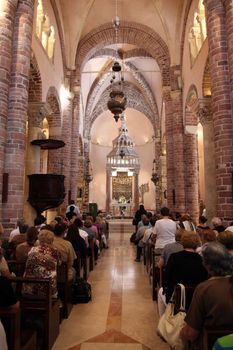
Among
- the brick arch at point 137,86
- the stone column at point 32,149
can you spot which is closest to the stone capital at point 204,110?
the stone column at point 32,149

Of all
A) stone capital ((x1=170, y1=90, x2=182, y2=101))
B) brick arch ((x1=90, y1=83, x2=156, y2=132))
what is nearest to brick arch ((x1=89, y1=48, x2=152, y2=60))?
brick arch ((x1=90, y1=83, x2=156, y2=132))

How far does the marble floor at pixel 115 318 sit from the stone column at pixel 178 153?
21.3ft

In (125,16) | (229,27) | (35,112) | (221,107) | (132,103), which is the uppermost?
(125,16)

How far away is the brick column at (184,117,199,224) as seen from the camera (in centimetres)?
1284

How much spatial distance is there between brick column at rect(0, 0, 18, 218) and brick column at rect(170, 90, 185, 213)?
839cm

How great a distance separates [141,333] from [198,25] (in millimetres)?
→ 11503

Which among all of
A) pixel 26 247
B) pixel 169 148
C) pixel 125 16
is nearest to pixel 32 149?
pixel 26 247

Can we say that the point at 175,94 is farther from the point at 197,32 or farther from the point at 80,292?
the point at 80,292

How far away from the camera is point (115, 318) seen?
14.0 feet

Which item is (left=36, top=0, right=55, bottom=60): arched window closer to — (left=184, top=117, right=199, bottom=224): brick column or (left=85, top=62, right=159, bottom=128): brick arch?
(left=184, top=117, right=199, bottom=224): brick column

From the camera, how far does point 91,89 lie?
2214 centimetres

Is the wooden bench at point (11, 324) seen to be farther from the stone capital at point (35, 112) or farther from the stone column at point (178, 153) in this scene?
the stone column at point (178, 153)

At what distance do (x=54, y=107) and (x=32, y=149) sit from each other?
12.4ft

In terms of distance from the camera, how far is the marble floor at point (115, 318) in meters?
3.48
